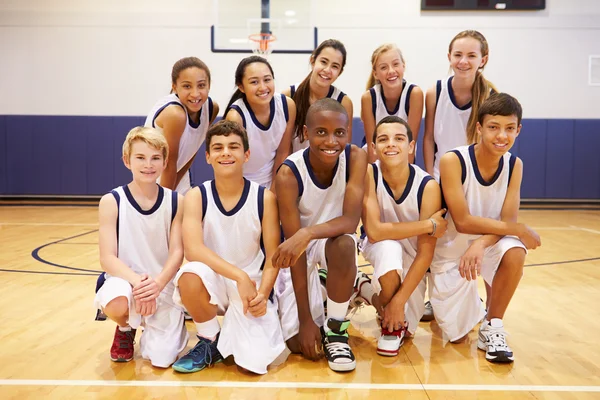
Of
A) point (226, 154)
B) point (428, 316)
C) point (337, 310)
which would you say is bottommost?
point (428, 316)

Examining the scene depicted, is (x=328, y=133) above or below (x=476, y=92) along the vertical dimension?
below

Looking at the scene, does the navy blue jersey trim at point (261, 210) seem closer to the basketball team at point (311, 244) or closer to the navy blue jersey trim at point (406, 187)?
the basketball team at point (311, 244)

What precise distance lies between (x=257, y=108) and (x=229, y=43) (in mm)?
6705

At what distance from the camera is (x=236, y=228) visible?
2723 millimetres

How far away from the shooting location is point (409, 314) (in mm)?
2980

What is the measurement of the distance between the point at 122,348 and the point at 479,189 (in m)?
1.87

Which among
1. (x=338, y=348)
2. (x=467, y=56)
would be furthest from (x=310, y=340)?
(x=467, y=56)

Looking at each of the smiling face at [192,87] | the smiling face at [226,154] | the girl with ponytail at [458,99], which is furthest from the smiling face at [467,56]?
the smiling face at [226,154]

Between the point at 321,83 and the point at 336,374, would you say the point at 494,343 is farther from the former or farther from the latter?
the point at 321,83

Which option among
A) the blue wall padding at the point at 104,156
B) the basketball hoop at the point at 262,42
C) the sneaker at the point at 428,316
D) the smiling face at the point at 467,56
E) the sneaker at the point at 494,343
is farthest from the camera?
the blue wall padding at the point at 104,156

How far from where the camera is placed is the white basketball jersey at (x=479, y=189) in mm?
2926

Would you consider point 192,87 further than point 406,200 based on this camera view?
Yes

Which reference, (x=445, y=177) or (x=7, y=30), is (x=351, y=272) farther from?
(x=7, y=30)

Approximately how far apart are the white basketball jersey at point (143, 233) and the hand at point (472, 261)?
4.57 ft
